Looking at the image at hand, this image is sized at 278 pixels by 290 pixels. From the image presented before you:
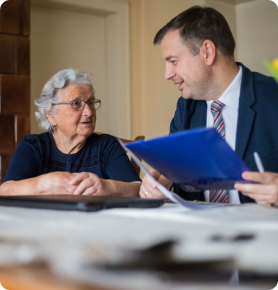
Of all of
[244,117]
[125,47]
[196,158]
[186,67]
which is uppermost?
[125,47]

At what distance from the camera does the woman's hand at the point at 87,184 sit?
1252 mm

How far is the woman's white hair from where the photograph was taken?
6.45 ft

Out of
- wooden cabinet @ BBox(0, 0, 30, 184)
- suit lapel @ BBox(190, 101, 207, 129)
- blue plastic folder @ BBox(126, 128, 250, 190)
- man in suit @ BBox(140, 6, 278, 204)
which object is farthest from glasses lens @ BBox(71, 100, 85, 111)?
wooden cabinet @ BBox(0, 0, 30, 184)

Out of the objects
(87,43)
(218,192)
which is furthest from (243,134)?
(87,43)

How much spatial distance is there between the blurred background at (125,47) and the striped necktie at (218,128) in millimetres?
2303

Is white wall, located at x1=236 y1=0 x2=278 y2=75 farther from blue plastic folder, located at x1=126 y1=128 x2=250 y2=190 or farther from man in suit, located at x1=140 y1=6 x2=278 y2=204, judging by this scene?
blue plastic folder, located at x1=126 y1=128 x2=250 y2=190

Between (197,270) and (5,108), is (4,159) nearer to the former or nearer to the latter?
(5,108)

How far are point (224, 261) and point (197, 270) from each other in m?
0.04

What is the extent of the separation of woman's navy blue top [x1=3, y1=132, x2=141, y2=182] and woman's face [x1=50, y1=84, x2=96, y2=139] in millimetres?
86

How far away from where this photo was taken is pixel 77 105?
196 cm

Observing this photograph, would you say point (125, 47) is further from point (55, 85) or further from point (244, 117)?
point (244, 117)

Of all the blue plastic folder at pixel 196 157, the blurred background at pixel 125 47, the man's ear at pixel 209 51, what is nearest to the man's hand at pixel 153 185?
the blue plastic folder at pixel 196 157

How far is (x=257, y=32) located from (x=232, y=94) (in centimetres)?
258

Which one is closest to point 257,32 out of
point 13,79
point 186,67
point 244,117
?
point 13,79
